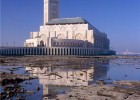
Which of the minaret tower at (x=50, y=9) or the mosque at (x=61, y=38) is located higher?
the minaret tower at (x=50, y=9)

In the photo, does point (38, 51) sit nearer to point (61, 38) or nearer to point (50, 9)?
point (61, 38)

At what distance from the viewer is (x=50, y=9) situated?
12619cm

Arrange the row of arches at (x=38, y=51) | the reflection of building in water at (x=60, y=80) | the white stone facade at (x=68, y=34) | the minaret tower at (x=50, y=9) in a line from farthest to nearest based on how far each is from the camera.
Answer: the minaret tower at (x=50, y=9) → the white stone facade at (x=68, y=34) → the row of arches at (x=38, y=51) → the reflection of building in water at (x=60, y=80)

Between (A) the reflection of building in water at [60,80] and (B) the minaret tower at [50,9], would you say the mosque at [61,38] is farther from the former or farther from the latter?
(A) the reflection of building in water at [60,80]

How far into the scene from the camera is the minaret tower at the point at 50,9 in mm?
125463

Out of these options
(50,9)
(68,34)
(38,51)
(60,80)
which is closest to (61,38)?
(68,34)

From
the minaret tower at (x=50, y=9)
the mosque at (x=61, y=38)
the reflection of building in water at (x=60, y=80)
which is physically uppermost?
the minaret tower at (x=50, y=9)

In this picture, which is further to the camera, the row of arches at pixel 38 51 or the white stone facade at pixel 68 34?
the white stone facade at pixel 68 34

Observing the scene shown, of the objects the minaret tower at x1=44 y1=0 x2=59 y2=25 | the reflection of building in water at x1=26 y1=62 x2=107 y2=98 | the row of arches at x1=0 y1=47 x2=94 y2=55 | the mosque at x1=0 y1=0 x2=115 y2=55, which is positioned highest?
the minaret tower at x1=44 y1=0 x2=59 y2=25

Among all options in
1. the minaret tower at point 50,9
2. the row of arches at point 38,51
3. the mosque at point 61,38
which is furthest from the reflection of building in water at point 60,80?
the minaret tower at point 50,9

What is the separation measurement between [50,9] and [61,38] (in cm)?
1893

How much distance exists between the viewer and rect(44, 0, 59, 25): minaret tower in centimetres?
12546

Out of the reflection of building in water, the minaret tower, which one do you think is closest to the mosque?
the minaret tower

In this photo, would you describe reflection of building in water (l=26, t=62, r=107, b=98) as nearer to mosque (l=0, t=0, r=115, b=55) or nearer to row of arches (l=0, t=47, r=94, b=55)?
row of arches (l=0, t=47, r=94, b=55)
